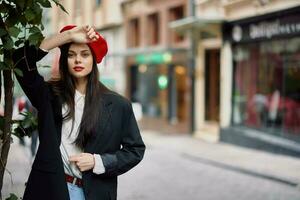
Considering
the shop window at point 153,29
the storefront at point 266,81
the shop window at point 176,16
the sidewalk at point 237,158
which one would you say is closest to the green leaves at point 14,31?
the sidewalk at point 237,158

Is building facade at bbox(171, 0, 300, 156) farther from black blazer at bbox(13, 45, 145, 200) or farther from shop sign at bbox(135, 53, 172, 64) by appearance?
black blazer at bbox(13, 45, 145, 200)

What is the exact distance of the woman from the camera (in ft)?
9.52

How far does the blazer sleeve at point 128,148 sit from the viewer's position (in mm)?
3154

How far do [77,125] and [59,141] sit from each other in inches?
4.9

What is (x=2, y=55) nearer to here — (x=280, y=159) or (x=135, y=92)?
(x=280, y=159)

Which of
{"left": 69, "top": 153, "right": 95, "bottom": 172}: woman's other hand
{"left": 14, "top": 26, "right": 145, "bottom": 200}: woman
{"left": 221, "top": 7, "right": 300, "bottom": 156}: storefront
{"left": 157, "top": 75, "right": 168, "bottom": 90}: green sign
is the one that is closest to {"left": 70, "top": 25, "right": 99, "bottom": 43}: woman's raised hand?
{"left": 14, "top": 26, "right": 145, "bottom": 200}: woman

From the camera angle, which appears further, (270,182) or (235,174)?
(235,174)

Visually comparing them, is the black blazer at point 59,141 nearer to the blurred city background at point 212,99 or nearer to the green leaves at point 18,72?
the green leaves at point 18,72

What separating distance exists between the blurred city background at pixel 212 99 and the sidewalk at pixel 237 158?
3cm

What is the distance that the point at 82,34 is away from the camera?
118 inches

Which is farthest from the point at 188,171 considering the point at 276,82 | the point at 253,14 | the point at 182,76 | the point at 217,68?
the point at 182,76

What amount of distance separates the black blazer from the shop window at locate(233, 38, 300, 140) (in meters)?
12.9

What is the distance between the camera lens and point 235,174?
13.2 m

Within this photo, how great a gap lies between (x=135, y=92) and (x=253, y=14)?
11.4 metres
